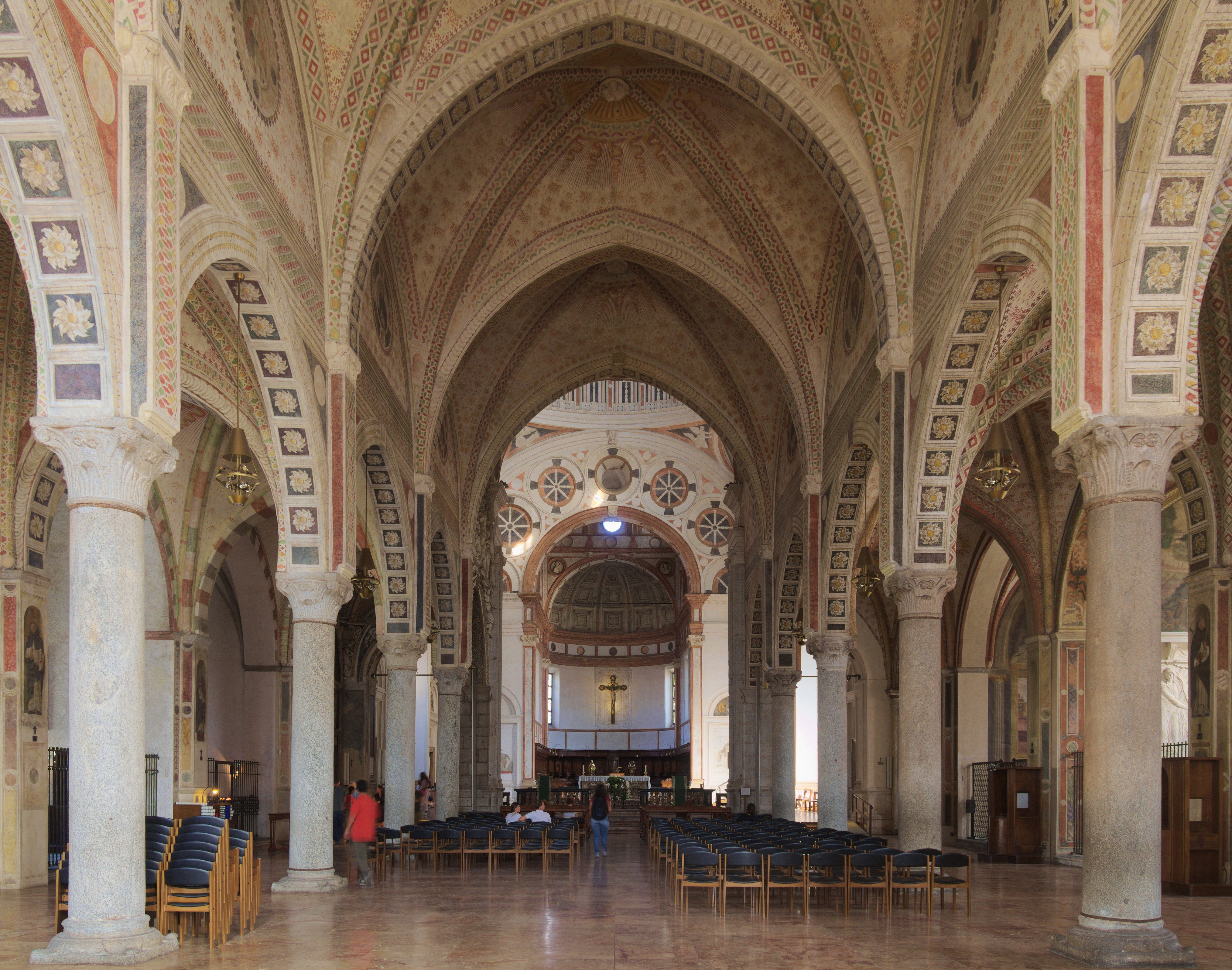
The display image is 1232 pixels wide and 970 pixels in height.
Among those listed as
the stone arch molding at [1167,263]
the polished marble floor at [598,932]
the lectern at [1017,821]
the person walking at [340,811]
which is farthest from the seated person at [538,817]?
the stone arch molding at [1167,263]

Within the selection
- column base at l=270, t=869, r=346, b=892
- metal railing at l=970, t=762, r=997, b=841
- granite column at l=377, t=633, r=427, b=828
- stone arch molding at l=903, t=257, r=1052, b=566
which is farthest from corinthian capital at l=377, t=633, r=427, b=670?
metal railing at l=970, t=762, r=997, b=841

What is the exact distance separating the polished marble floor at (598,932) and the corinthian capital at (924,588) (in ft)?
11.2

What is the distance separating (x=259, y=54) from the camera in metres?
13.0

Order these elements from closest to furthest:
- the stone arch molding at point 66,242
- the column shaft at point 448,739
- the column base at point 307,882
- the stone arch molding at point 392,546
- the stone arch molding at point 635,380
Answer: the stone arch molding at point 66,242, the column base at point 307,882, the stone arch molding at point 392,546, the column shaft at point 448,739, the stone arch molding at point 635,380

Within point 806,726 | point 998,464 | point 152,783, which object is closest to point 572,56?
point 998,464

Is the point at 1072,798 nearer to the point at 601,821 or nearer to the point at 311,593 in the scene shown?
the point at 601,821

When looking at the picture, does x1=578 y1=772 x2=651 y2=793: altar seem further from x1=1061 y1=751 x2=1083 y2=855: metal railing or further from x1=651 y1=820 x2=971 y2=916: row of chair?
x1=651 y1=820 x2=971 y2=916: row of chair

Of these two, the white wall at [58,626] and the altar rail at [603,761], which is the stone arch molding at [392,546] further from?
the altar rail at [603,761]

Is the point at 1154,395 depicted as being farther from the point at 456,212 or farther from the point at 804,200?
the point at 456,212

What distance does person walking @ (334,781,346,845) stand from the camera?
21578 millimetres

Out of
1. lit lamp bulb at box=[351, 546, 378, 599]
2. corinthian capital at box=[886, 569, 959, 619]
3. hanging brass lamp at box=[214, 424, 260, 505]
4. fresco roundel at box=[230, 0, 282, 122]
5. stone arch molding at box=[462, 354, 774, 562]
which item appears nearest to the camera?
fresco roundel at box=[230, 0, 282, 122]

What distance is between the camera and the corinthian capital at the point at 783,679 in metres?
26.2

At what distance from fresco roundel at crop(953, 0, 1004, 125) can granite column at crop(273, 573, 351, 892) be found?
362 inches

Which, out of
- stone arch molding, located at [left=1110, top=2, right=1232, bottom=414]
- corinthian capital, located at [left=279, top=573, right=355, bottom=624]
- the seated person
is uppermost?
stone arch molding, located at [left=1110, top=2, right=1232, bottom=414]
